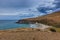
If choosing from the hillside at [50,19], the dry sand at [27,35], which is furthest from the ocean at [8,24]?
the hillside at [50,19]

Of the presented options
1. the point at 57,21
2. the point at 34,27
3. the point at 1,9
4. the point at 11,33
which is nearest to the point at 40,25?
the point at 34,27

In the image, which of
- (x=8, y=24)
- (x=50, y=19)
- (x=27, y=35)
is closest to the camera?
(x=27, y=35)

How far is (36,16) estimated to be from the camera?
5.12 metres

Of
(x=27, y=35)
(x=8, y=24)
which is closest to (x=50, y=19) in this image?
(x=27, y=35)

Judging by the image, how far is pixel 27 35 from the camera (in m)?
4.47

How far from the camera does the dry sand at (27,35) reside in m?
4.21

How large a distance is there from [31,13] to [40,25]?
1.75 feet

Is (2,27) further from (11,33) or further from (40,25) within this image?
(40,25)

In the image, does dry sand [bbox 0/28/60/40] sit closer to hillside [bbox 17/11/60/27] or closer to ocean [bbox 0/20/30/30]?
ocean [bbox 0/20/30/30]

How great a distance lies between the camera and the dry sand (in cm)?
421

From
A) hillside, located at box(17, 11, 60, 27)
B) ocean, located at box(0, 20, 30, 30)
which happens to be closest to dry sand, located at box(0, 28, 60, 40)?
ocean, located at box(0, 20, 30, 30)

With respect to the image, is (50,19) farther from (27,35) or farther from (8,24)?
(8,24)

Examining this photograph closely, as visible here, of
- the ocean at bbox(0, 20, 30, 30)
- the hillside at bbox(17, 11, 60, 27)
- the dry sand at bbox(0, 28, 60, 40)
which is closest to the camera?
the dry sand at bbox(0, 28, 60, 40)

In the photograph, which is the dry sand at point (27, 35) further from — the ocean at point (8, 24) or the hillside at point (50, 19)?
the hillside at point (50, 19)
